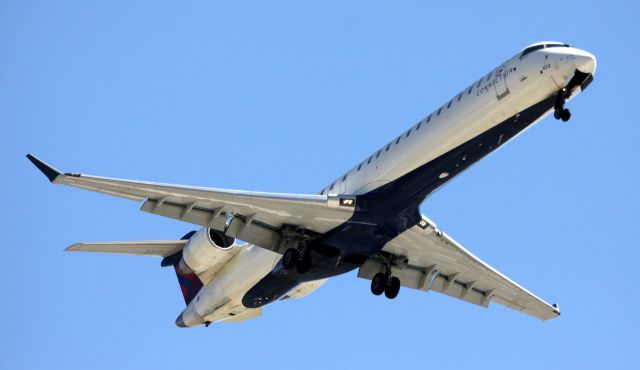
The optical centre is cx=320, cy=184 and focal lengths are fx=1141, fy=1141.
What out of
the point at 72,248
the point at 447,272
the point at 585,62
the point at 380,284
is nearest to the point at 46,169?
the point at 72,248

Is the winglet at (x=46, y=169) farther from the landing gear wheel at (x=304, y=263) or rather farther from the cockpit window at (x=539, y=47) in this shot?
the cockpit window at (x=539, y=47)

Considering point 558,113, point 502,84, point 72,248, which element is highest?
point 502,84

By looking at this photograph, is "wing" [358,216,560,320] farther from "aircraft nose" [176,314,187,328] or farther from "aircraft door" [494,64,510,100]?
"aircraft nose" [176,314,187,328]

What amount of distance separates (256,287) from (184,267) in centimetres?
218

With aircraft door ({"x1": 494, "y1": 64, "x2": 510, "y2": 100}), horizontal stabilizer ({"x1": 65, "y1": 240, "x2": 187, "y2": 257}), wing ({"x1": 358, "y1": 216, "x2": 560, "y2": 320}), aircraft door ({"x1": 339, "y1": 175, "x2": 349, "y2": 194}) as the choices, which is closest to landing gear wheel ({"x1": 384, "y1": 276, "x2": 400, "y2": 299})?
wing ({"x1": 358, "y1": 216, "x2": 560, "y2": 320})

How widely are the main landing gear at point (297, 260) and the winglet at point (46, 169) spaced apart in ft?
22.2

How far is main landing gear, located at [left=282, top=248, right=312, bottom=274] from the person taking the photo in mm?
29156

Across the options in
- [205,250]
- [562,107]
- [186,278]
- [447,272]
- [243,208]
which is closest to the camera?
[562,107]

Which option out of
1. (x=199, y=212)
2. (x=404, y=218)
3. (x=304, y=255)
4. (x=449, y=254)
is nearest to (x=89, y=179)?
(x=199, y=212)

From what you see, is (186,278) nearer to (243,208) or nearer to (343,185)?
(243,208)

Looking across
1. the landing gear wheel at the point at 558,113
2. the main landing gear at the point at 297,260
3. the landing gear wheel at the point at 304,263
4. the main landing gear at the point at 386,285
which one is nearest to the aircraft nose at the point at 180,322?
the main landing gear at the point at 386,285

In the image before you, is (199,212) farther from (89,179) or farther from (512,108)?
(512,108)

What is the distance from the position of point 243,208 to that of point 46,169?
5.65m

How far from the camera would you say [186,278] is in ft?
114
